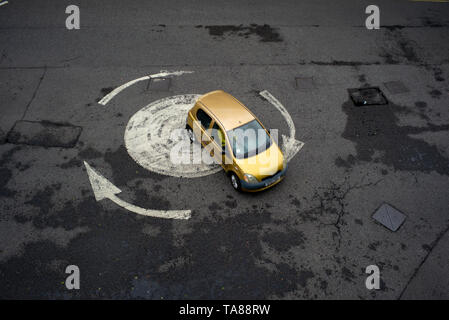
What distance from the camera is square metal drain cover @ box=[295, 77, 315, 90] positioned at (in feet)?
39.5

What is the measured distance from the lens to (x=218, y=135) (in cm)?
898

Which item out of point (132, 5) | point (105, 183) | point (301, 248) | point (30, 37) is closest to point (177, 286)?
point (301, 248)

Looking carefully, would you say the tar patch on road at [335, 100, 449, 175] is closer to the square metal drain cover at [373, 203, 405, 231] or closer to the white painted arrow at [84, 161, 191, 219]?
the square metal drain cover at [373, 203, 405, 231]

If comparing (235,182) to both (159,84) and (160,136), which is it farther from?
(159,84)

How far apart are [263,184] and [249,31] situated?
9.07 meters

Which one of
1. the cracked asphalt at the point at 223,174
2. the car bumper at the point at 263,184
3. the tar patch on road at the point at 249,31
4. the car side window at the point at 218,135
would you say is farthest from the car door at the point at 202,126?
the tar patch on road at the point at 249,31

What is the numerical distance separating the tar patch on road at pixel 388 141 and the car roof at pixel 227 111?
3.33 meters

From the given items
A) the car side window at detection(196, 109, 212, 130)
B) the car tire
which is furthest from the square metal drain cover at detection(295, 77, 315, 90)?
the car tire

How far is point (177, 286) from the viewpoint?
283 inches

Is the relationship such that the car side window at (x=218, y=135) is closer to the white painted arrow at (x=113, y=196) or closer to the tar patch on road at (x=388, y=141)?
the white painted arrow at (x=113, y=196)

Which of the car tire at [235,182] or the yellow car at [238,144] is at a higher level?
the yellow car at [238,144]

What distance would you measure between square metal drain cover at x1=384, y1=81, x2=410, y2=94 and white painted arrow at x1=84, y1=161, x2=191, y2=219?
367 inches

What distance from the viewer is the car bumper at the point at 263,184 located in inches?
334

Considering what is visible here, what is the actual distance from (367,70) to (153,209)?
10.4 m
